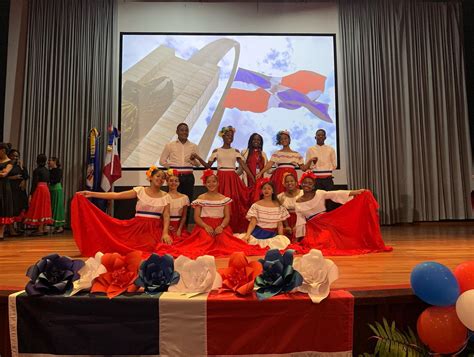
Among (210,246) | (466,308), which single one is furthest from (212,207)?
(466,308)

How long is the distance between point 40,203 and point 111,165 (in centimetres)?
118

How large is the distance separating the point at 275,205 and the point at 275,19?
417 centimetres

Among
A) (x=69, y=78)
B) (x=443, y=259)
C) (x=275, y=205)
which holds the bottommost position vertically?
(x=443, y=259)

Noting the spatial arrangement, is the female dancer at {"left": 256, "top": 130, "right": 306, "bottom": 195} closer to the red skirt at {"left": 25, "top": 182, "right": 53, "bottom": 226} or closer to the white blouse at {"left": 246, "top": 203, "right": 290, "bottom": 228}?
the white blouse at {"left": 246, "top": 203, "right": 290, "bottom": 228}

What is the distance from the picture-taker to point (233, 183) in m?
5.01

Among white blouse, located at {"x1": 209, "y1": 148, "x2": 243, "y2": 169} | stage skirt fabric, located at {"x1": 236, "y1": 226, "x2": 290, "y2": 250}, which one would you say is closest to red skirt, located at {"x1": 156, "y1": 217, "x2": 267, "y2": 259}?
stage skirt fabric, located at {"x1": 236, "y1": 226, "x2": 290, "y2": 250}

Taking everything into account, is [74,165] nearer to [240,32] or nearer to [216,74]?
[216,74]

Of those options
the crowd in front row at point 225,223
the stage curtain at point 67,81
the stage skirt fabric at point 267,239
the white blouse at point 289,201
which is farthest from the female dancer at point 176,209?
the stage curtain at point 67,81

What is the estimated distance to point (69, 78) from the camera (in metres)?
6.81

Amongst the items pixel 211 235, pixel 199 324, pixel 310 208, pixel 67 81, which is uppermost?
pixel 67 81

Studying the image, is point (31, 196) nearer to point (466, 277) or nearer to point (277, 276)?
point (277, 276)

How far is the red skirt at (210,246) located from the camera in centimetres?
382

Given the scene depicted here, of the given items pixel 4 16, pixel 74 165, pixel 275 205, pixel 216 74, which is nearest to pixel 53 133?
pixel 74 165

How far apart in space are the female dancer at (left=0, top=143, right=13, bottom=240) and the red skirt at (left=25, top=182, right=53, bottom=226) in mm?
566
